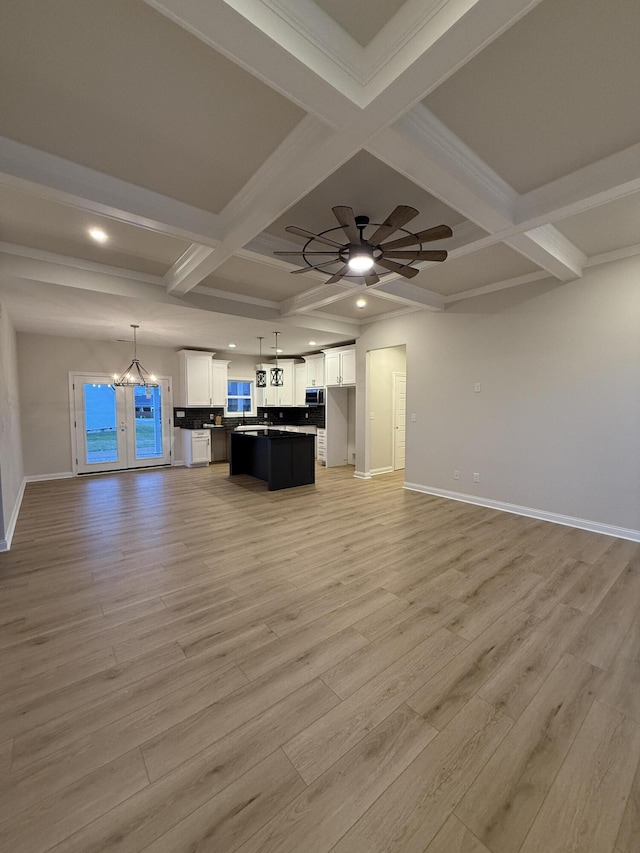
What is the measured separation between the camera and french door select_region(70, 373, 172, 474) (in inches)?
272

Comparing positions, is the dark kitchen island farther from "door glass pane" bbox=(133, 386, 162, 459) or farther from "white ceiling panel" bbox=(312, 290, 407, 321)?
"door glass pane" bbox=(133, 386, 162, 459)

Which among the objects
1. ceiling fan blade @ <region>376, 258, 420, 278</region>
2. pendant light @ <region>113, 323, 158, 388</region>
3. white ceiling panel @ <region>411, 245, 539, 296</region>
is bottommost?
pendant light @ <region>113, 323, 158, 388</region>

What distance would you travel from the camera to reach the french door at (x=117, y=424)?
6918 mm

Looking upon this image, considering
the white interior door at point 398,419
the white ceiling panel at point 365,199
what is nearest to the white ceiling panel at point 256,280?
the white ceiling panel at point 365,199

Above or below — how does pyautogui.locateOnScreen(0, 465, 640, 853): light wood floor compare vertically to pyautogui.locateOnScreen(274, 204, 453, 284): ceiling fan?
below

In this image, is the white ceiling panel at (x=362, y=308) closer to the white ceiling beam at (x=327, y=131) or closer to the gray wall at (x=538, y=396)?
the gray wall at (x=538, y=396)

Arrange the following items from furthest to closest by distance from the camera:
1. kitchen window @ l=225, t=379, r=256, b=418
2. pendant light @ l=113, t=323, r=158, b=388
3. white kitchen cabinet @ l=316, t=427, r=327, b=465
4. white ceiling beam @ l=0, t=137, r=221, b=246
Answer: kitchen window @ l=225, t=379, r=256, b=418 → white kitchen cabinet @ l=316, t=427, r=327, b=465 → pendant light @ l=113, t=323, r=158, b=388 → white ceiling beam @ l=0, t=137, r=221, b=246

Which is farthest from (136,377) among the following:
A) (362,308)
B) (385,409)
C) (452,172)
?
(452,172)

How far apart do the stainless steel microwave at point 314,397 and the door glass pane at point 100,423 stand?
170 inches

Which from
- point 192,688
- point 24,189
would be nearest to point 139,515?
point 192,688

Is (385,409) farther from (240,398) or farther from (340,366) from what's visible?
(240,398)

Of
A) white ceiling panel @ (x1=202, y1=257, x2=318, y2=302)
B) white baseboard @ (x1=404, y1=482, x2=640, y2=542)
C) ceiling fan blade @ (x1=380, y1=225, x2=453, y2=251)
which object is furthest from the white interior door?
ceiling fan blade @ (x1=380, y1=225, x2=453, y2=251)

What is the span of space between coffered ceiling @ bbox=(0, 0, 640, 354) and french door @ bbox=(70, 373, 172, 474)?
12.5 feet

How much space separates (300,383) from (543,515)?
20.9 ft
